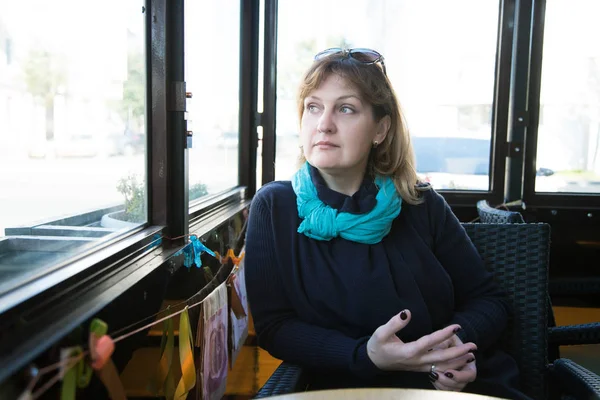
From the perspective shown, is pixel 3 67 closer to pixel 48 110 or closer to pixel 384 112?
pixel 48 110

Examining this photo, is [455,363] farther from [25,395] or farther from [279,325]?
[25,395]

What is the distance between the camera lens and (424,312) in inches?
61.3

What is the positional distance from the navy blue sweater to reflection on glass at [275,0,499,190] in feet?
7.86

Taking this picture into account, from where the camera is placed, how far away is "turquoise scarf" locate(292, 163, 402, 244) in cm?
158

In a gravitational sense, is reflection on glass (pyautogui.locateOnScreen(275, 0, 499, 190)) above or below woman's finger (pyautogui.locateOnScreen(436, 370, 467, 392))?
above

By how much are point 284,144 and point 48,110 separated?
2.80 m

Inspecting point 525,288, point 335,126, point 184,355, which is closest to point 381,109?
point 335,126

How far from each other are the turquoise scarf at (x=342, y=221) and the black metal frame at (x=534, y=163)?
2536 mm

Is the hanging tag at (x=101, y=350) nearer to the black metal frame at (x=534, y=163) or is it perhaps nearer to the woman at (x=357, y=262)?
the woman at (x=357, y=262)

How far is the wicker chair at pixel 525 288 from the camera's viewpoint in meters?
1.65

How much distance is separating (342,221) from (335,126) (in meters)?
0.27

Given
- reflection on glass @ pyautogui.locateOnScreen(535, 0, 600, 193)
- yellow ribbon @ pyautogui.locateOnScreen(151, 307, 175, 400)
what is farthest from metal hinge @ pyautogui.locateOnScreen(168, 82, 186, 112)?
reflection on glass @ pyautogui.locateOnScreen(535, 0, 600, 193)

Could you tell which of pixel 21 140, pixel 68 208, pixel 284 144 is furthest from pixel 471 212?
pixel 21 140

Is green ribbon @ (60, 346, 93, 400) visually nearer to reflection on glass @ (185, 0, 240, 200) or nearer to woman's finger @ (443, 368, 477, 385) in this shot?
woman's finger @ (443, 368, 477, 385)
